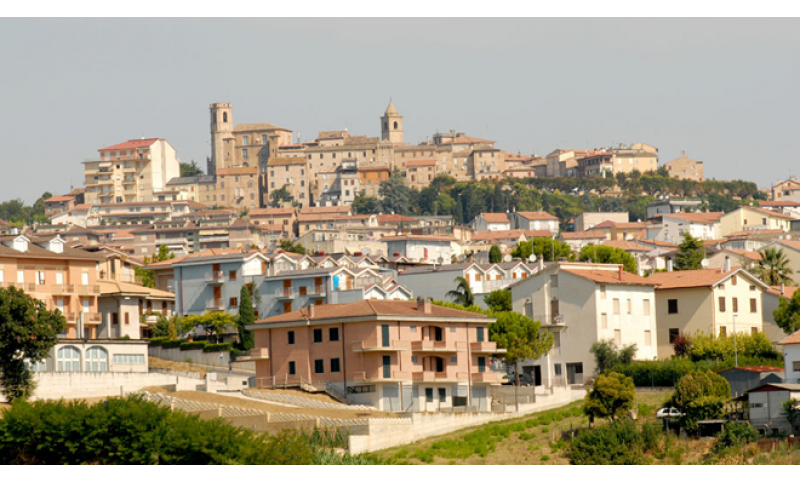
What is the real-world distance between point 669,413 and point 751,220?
10242 cm

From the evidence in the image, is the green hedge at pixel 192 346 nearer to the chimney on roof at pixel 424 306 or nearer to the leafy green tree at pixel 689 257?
the chimney on roof at pixel 424 306

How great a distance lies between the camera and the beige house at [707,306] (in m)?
60.9

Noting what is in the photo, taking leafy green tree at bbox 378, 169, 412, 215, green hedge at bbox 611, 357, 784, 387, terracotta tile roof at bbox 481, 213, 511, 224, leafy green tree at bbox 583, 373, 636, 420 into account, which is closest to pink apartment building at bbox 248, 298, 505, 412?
green hedge at bbox 611, 357, 784, 387

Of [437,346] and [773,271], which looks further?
[773,271]

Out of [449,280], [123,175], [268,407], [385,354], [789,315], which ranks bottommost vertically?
[268,407]

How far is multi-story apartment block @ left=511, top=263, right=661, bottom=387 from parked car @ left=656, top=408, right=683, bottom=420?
11.7 meters

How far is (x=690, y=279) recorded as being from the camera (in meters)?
62.7

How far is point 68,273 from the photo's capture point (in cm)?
6150

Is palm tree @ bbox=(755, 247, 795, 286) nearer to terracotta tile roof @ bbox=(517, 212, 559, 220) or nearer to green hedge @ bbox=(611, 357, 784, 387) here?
green hedge @ bbox=(611, 357, 784, 387)

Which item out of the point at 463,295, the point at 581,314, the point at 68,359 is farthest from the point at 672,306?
the point at 68,359

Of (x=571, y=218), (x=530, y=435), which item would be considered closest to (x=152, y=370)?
(x=530, y=435)

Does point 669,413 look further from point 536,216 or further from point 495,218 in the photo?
point 536,216

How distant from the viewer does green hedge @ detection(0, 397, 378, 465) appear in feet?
113
